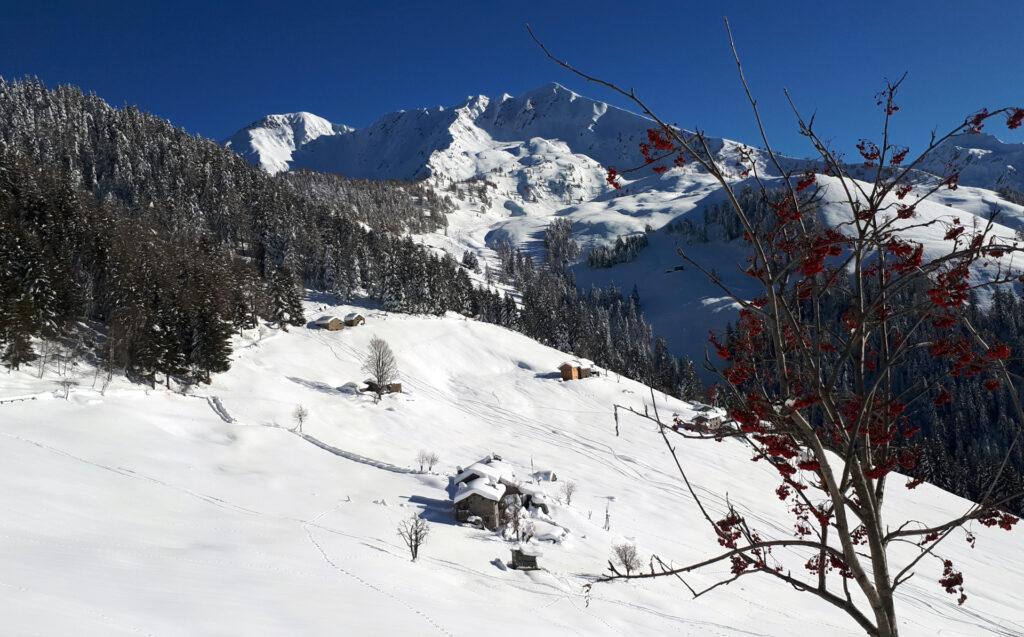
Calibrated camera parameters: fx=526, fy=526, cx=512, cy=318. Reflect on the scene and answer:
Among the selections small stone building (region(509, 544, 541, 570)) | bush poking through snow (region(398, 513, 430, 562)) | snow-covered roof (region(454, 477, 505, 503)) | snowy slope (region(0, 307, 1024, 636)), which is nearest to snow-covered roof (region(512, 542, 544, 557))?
small stone building (region(509, 544, 541, 570))

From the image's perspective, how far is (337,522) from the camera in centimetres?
2316

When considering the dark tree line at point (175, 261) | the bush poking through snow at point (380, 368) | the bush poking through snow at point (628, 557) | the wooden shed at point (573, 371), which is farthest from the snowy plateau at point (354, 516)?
the wooden shed at point (573, 371)

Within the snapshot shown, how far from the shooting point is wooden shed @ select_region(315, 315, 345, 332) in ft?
219

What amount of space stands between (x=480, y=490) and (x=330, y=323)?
1777 inches

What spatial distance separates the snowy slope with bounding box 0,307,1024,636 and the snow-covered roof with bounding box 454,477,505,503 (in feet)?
5.06

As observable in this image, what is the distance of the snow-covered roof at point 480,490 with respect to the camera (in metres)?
27.7

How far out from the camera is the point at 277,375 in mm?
48781

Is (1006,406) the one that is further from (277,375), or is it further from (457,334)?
(277,375)

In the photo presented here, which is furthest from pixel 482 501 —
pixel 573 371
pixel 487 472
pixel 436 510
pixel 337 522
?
pixel 573 371

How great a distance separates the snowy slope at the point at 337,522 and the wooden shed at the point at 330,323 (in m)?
11.7

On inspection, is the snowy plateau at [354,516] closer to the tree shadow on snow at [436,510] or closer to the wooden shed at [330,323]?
the tree shadow on snow at [436,510]

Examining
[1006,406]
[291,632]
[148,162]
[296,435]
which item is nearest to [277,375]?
Answer: [296,435]

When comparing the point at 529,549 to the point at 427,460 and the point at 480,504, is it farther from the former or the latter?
the point at 427,460

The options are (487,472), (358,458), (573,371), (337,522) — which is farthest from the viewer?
(573,371)
